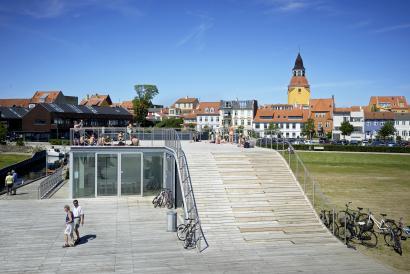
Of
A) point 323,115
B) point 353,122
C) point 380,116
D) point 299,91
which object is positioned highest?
point 299,91

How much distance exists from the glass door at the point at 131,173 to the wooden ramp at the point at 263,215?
5131 mm

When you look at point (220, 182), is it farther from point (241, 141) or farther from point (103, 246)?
point (241, 141)

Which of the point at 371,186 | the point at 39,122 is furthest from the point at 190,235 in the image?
the point at 39,122

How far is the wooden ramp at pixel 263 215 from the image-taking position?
15.1 meters

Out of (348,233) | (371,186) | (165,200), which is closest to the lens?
(348,233)

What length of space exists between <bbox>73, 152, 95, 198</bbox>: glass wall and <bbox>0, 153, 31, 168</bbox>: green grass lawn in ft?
100

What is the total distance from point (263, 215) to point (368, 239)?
4.23m

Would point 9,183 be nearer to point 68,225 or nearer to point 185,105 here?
point 68,225

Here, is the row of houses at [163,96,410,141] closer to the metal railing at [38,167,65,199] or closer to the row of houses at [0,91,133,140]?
the row of houses at [0,91,133,140]

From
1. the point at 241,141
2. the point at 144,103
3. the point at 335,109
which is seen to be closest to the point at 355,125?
the point at 335,109

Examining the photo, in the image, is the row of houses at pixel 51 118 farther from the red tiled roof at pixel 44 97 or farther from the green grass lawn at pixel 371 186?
the green grass lawn at pixel 371 186

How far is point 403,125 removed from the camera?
10744 centimetres

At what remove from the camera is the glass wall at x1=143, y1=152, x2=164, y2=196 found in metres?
27.5

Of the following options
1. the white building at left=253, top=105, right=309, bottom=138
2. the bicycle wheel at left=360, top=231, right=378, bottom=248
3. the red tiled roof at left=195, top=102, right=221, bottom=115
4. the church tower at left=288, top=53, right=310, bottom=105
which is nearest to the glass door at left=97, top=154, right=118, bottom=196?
the bicycle wheel at left=360, top=231, right=378, bottom=248
